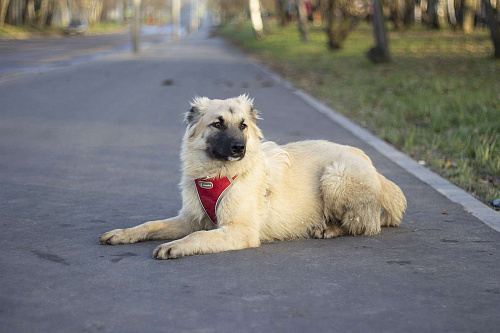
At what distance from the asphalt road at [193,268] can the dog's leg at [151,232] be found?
12 centimetres

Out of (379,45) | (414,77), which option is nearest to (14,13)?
(379,45)

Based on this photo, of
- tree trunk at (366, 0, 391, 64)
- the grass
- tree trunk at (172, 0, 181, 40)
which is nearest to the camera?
the grass

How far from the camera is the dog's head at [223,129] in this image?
5602 millimetres

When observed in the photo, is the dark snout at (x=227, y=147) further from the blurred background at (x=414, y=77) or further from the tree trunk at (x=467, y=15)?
the tree trunk at (x=467, y=15)

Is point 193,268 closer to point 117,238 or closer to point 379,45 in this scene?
point 117,238

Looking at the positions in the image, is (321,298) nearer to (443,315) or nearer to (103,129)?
(443,315)

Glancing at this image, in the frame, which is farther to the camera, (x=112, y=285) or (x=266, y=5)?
(x=266, y=5)

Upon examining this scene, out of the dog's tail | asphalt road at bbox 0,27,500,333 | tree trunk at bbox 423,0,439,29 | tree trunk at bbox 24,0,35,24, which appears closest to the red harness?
asphalt road at bbox 0,27,500,333

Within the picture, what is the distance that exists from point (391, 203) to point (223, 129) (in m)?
1.82

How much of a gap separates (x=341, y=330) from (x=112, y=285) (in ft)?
5.47

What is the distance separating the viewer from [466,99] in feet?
47.2

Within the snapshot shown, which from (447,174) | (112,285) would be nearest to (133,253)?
(112,285)

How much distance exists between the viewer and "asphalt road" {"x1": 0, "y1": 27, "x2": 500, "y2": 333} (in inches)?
157

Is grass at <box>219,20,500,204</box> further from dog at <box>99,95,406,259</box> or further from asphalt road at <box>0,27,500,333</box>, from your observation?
dog at <box>99,95,406,259</box>
